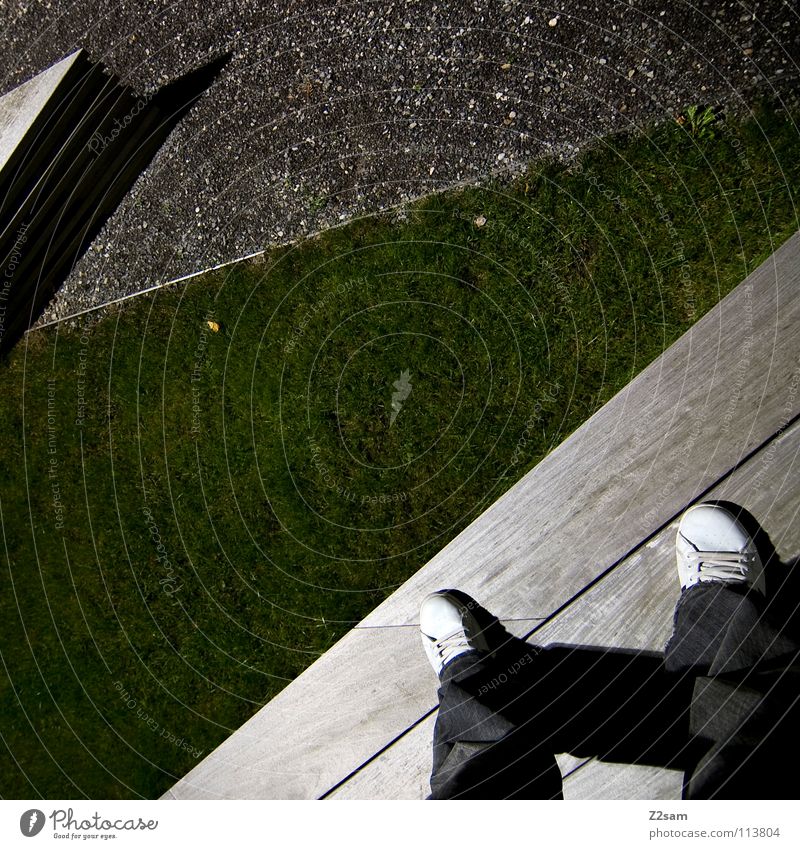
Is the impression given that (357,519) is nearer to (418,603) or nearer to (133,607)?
(418,603)

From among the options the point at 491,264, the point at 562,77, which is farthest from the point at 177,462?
the point at 562,77

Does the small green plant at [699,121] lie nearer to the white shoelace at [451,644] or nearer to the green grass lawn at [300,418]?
the green grass lawn at [300,418]

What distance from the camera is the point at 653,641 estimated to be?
1975 mm

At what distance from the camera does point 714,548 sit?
1.91 m

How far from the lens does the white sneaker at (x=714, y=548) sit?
192cm

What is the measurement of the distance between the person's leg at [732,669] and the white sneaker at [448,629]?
0.65 meters

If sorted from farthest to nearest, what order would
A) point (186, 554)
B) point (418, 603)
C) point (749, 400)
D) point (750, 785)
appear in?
point (186, 554), point (418, 603), point (749, 400), point (750, 785)

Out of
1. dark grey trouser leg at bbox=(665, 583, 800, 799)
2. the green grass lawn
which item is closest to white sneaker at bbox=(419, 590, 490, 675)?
the green grass lawn

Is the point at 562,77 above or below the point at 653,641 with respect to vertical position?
above

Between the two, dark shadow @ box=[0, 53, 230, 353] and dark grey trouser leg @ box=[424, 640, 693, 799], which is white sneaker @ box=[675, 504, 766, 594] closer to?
dark grey trouser leg @ box=[424, 640, 693, 799]

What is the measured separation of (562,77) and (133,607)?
9.01 feet
